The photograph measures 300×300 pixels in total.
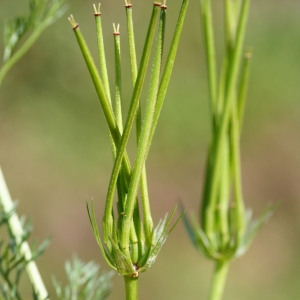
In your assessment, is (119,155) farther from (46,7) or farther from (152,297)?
(152,297)

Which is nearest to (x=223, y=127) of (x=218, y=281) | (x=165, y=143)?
(x=218, y=281)

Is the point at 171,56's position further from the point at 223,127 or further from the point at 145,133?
the point at 223,127

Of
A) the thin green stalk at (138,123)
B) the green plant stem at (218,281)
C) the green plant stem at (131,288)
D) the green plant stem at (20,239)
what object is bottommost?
the green plant stem at (218,281)

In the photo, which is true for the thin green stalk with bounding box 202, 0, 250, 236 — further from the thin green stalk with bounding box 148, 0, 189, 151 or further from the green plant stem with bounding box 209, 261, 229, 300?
the thin green stalk with bounding box 148, 0, 189, 151

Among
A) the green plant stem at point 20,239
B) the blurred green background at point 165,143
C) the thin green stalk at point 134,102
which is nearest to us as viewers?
the thin green stalk at point 134,102

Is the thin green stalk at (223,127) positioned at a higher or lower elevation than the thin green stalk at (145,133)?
lower

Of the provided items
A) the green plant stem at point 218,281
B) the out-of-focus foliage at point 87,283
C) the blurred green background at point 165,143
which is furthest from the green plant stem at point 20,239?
the blurred green background at point 165,143

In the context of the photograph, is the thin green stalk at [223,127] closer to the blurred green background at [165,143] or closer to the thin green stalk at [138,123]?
the thin green stalk at [138,123]
